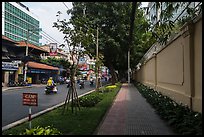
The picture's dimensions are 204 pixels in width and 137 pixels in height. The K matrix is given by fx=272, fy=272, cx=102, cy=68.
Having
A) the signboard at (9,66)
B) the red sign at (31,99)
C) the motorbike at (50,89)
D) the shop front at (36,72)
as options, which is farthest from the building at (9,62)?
the red sign at (31,99)

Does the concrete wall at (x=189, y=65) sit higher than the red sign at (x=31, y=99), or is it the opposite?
the concrete wall at (x=189, y=65)

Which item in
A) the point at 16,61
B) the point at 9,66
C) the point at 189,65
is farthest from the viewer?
the point at 16,61

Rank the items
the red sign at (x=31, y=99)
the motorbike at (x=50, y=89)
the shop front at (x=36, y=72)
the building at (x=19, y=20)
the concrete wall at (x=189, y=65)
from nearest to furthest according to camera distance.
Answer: the red sign at (x=31, y=99) → the concrete wall at (x=189, y=65) → the motorbike at (x=50, y=89) → the building at (x=19, y=20) → the shop front at (x=36, y=72)

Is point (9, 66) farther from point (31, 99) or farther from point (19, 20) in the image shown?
point (31, 99)

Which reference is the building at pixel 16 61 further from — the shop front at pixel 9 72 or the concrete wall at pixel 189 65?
the concrete wall at pixel 189 65

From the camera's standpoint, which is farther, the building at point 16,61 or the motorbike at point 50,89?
the building at point 16,61

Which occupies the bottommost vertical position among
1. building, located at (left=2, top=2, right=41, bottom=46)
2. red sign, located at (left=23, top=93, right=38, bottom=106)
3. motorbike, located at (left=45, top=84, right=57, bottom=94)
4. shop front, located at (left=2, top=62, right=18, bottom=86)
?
motorbike, located at (left=45, top=84, right=57, bottom=94)

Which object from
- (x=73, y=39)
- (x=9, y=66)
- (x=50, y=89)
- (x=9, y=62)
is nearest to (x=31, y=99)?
(x=73, y=39)

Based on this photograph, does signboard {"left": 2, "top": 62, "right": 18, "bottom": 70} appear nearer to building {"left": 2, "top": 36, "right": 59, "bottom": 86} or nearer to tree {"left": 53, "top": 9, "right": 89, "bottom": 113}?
building {"left": 2, "top": 36, "right": 59, "bottom": 86}

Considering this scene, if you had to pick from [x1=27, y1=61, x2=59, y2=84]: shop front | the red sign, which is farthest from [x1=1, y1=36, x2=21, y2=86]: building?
the red sign

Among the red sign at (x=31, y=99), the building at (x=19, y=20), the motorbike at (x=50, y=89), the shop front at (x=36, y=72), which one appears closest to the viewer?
the red sign at (x=31, y=99)

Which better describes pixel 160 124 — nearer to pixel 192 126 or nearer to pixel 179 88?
pixel 192 126

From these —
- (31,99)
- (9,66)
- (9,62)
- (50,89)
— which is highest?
(9,62)

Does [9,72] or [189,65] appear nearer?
[189,65]
